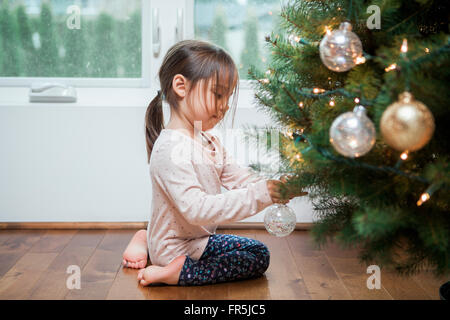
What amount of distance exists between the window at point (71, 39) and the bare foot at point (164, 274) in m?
1.01

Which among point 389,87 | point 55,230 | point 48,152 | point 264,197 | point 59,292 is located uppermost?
point 389,87

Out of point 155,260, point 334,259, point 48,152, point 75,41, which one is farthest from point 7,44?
point 334,259

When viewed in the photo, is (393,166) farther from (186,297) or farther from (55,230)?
(55,230)

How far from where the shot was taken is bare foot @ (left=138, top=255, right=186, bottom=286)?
1265 mm

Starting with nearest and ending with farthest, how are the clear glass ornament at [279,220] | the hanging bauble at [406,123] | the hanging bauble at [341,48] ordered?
A: the hanging bauble at [406,123] < the hanging bauble at [341,48] < the clear glass ornament at [279,220]

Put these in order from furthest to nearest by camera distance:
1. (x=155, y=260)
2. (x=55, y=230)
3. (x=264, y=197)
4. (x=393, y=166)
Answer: (x=55, y=230), (x=155, y=260), (x=264, y=197), (x=393, y=166)

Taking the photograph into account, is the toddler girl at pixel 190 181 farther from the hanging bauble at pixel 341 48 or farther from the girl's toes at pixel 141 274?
the hanging bauble at pixel 341 48

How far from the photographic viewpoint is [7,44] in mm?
2010

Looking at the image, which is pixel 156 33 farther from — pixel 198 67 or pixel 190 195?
pixel 190 195

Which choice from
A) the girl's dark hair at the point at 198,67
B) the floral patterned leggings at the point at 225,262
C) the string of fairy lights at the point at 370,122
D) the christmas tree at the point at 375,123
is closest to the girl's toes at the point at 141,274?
the floral patterned leggings at the point at 225,262

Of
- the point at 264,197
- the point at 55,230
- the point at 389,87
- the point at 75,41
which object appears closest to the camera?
the point at 389,87

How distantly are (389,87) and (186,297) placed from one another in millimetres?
748

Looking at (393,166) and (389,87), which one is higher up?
(389,87)

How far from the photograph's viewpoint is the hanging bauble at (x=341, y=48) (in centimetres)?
79
